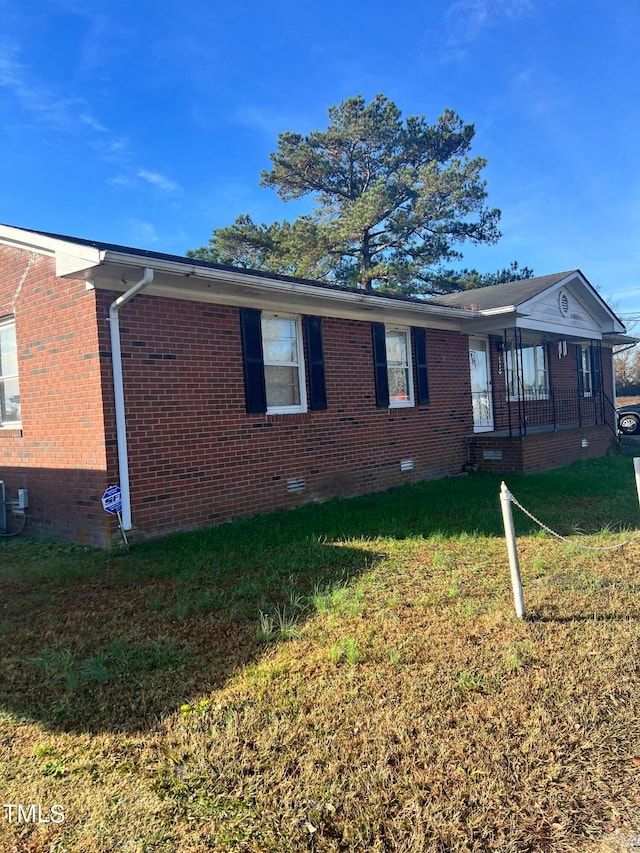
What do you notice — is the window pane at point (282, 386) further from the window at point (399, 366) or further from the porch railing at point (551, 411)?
the porch railing at point (551, 411)

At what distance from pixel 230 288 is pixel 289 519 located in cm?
300

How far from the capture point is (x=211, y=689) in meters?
3.23

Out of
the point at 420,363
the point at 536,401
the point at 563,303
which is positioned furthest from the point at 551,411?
the point at 420,363

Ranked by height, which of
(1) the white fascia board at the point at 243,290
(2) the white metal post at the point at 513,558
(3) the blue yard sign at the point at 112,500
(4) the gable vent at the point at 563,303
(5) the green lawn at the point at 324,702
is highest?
(4) the gable vent at the point at 563,303

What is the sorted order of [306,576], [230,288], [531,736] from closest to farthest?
[531,736]
[306,576]
[230,288]

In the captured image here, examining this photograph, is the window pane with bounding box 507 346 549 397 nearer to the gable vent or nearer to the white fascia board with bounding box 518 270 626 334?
the gable vent

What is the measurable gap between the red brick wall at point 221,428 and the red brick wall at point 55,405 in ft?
1.02

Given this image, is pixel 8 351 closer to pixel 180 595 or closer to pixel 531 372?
pixel 180 595

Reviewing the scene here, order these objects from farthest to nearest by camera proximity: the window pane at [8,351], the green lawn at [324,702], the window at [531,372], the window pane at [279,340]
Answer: the window at [531,372], the window pane at [279,340], the window pane at [8,351], the green lawn at [324,702]

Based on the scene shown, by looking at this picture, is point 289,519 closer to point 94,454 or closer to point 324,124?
point 94,454

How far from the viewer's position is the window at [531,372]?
13.9 m

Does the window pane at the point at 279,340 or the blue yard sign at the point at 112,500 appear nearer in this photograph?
the blue yard sign at the point at 112,500

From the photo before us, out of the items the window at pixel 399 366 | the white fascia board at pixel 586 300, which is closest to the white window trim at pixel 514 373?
the white fascia board at pixel 586 300

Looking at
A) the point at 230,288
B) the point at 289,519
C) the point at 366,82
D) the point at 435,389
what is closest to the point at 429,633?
the point at 289,519
